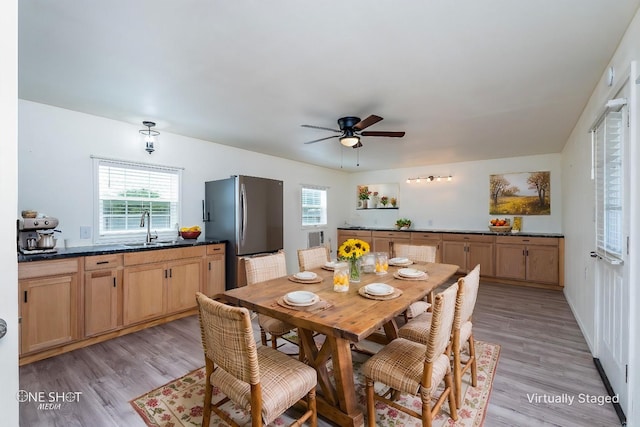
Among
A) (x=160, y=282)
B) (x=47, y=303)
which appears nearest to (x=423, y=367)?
(x=160, y=282)

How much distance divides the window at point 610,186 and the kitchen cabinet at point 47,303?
14.0 feet

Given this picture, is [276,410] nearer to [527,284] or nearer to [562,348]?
[562,348]

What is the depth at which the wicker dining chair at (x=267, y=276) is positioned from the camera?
2.30 metres

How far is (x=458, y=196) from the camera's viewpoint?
6.14 metres

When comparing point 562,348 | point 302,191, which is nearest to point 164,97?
point 302,191

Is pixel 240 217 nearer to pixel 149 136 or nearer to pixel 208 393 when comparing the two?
pixel 149 136

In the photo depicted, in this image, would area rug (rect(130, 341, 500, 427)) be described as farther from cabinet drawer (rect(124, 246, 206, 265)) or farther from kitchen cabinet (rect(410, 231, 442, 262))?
kitchen cabinet (rect(410, 231, 442, 262))

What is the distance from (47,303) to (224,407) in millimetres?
1923

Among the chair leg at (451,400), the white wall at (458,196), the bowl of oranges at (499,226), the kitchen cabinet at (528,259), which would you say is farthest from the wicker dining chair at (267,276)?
the white wall at (458,196)

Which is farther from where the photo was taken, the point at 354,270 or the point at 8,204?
the point at 354,270

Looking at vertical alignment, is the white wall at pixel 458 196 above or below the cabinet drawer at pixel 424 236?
above

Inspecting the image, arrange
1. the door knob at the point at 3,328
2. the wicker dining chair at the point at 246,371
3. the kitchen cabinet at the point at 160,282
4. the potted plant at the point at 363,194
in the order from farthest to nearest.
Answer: the potted plant at the point at 363,194 < the kitchen cabinet at the point at 160,282 < the wicker dining chair at the point at 246,371 < the door knob at the point at 3,328

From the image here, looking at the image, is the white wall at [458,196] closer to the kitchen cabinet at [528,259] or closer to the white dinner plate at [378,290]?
the kitchen cabinet at [528,259]

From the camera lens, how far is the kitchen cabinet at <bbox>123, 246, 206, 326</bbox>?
3.11 m
